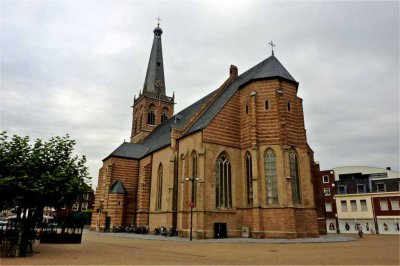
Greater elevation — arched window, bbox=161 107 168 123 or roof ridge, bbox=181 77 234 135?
arched window, bbox=161 107 168 123

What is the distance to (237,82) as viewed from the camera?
3944cm

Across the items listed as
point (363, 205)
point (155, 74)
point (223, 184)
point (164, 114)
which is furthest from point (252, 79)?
point (164, 114)

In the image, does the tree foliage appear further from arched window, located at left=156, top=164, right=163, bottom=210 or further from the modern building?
the modern building

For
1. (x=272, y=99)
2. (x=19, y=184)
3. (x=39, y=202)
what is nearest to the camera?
(x=19, y=184)

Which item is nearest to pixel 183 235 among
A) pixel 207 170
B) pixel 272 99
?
pixel 207 170

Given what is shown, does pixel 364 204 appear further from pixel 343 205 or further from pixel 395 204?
pixel 395 204

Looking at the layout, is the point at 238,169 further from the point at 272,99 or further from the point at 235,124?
the point at 272,99

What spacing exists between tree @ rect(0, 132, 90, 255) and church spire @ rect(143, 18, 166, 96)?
1882 inches

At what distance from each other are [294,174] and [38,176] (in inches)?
941

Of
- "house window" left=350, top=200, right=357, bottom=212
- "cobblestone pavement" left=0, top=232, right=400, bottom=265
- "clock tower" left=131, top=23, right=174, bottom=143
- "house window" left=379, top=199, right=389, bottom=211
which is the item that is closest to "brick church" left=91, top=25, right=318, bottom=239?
"cobblestone pavement" left=0, top=232, right=400, bottom=265

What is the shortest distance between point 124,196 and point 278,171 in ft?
81.5

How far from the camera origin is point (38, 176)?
15727 millimetres

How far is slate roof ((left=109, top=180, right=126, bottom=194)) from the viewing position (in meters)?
44.2

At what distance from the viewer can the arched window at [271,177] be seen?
1153 inches
